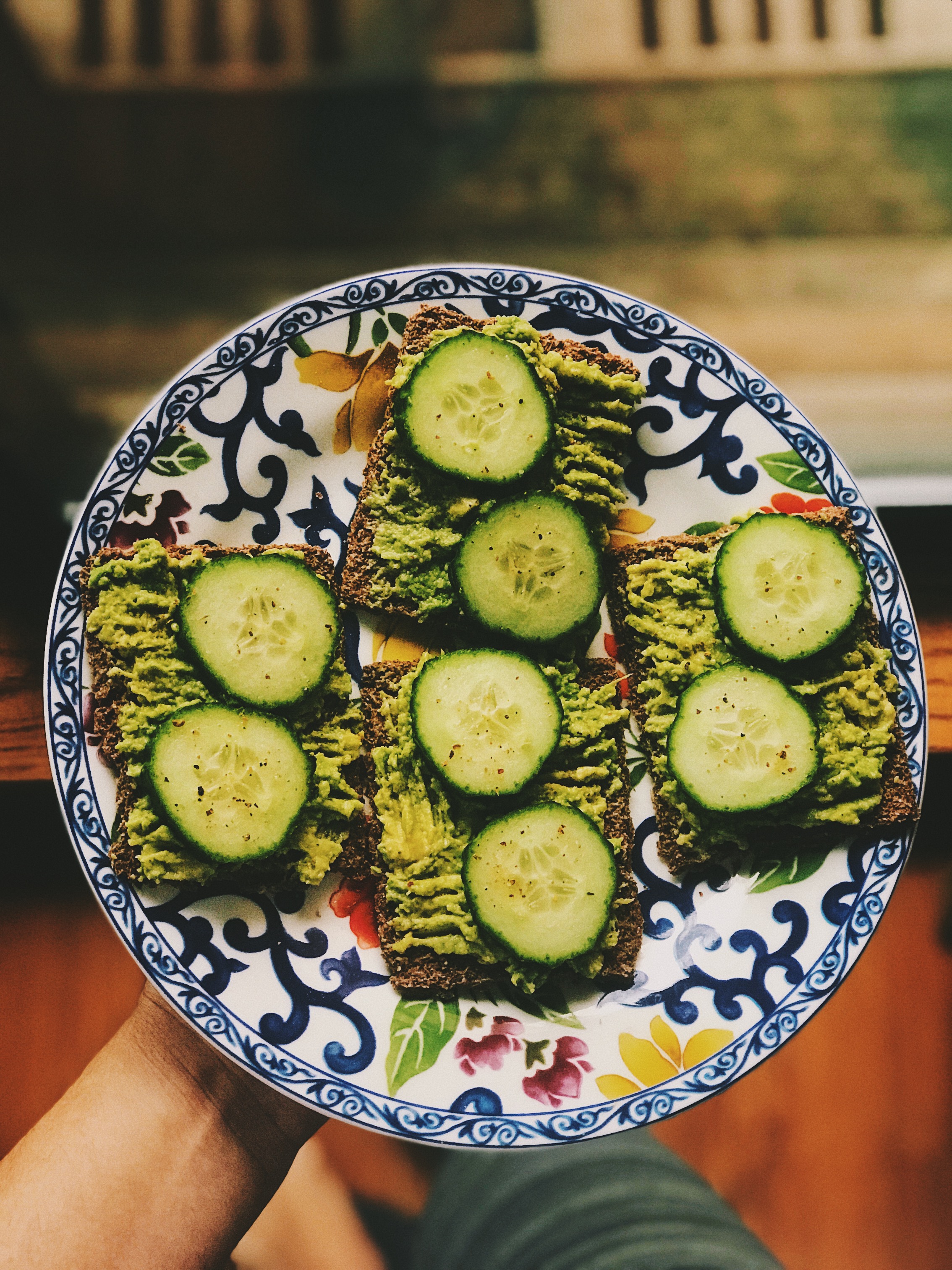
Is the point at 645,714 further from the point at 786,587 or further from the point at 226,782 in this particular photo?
the point at 226,782

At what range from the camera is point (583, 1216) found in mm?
2984

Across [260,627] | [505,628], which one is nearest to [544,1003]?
[505,628]

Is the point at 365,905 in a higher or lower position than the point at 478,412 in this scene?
lower

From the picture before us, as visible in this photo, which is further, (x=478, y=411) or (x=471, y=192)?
(x=471, y=192)

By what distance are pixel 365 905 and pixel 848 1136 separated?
2134 mm

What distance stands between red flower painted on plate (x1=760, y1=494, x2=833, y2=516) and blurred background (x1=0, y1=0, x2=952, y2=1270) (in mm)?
279

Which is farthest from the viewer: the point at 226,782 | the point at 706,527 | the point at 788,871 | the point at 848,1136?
the point at 848,1136

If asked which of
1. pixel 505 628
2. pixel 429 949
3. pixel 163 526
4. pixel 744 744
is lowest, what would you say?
pixel 429 949

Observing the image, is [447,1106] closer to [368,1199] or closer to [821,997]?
[821,997]

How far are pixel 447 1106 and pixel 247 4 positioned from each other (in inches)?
122

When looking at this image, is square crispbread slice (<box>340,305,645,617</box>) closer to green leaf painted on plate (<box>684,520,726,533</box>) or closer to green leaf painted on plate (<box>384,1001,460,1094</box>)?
green leaf painted on plate (<box>684,520,726,533</box>)

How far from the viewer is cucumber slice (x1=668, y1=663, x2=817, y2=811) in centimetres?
245

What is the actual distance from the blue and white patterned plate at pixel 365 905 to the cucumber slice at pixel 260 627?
0.21 meters

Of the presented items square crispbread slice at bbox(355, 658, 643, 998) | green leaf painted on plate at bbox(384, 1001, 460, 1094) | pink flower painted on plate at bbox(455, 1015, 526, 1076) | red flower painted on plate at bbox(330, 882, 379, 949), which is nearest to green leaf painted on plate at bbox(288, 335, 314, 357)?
square crispbread slice at bbox(355, 658, 643, 998)
